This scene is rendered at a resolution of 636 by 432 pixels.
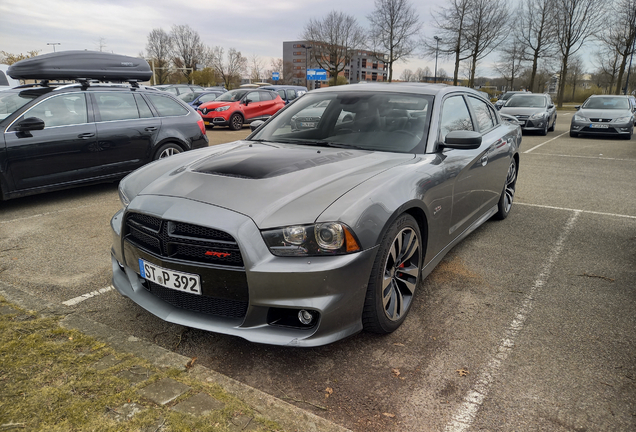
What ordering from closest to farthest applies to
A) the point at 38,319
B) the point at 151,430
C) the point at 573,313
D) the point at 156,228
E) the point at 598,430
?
1. the point at 151,430
2. the point at 598,430
3. the point at 156,228
4. the point at 38,319
5. the point at 573,313

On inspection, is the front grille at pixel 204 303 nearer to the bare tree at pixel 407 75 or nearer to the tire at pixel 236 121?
the tire at pixel 236 121

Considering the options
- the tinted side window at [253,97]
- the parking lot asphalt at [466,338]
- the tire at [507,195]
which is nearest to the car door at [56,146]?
the parking lot asphalt at [466,338]

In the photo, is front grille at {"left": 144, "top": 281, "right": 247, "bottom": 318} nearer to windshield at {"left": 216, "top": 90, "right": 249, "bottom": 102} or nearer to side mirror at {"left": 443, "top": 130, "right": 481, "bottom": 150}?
side mirror at {"left": 443, "top": 130, "right": 481, "bottom": 150}

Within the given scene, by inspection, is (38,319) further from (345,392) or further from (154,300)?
(345,392)

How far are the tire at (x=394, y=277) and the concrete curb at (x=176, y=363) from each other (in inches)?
29.9

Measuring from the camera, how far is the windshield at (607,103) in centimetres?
1622

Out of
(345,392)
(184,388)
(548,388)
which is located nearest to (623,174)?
(548,388)

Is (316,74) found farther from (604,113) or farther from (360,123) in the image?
(360,123)

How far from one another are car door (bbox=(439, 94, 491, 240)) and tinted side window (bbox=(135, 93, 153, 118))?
4.87 meters

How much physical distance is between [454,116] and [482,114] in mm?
977

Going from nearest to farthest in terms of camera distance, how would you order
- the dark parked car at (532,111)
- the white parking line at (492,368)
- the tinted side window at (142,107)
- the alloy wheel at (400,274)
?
the white parking line at (492,368)
the alloy wheel at (400,274)
the tinted side window at (142,107)
the dark parked car at (532,111)

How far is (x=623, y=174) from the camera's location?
29.4ft

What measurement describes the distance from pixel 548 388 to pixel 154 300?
7.25 ft

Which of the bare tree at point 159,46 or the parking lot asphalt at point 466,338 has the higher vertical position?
the bare tree at point 159,46
